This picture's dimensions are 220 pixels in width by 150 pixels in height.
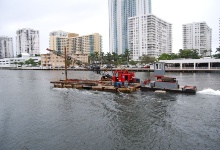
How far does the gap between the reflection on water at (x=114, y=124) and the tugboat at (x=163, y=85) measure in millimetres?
4344

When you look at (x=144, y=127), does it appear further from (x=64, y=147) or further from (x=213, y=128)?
(x=64, y=147)

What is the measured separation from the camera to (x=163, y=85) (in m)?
42.2

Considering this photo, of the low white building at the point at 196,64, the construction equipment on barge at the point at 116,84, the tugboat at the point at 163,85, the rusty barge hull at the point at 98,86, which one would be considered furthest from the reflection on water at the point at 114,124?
the low white building at the point at 196,64

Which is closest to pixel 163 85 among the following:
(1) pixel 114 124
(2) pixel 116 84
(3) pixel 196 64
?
(2) pixel 116 84

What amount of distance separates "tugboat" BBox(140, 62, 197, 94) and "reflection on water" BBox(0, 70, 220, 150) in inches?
171

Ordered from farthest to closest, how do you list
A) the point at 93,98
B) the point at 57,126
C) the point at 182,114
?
the point at 93,98 < the point at 182,114 < the point at 57,126

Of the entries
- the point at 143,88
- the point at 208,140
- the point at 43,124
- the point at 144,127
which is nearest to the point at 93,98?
the point at 143,88

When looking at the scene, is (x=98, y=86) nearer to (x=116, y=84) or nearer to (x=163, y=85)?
(x=116, y=84)

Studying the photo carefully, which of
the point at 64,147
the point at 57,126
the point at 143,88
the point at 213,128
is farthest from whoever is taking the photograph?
the point at 143,88

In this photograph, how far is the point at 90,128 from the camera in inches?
888

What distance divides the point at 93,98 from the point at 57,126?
48.5 feet

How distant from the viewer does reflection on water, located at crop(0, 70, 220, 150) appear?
A: 1881 centimetres

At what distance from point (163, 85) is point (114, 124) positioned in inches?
826

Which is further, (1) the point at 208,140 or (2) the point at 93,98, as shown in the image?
(2) the point at 93,98
